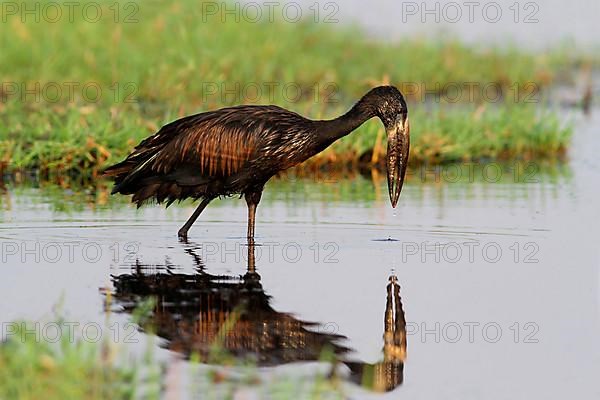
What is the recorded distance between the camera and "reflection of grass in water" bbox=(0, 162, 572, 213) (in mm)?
12328

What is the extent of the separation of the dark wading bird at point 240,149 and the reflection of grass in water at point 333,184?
124cm

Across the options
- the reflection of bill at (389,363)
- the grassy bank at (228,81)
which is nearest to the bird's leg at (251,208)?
the reflection of bill at (389,363)

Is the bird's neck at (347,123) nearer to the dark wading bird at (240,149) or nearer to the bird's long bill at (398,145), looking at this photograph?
the dark wading bird at (240,149)

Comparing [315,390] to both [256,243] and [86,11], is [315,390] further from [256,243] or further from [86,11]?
[86,11]

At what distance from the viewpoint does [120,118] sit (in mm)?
14766

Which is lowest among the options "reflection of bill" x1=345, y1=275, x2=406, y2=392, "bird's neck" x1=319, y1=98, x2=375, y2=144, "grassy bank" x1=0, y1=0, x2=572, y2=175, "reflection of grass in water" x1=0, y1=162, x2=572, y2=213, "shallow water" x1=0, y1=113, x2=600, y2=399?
"reflection of bill" x1=345, y1=275, x2=406, y2=392

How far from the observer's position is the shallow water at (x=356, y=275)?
7.34 meters

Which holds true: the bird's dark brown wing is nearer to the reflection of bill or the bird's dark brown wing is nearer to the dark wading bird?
the dark wading bird

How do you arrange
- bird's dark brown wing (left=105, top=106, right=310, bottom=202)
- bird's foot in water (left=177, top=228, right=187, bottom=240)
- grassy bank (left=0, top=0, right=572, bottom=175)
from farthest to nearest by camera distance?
grassy bank (left=0, top=0, right=572, bottom=175)
bird's foot in water (left=177, top=228, right=187, bottom=240)
bird's dark brown wing (left=105, top=106, right=310, bottom=202)

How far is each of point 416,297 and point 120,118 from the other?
Answer: 659 centimetres

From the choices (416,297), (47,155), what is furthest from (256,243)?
(47,155)

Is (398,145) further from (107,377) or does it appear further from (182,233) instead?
(107,377)

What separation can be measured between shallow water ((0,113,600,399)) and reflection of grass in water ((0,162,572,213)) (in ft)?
0.16

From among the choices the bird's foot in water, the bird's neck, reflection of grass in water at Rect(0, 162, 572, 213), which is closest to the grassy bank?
reflection of grass in water at Rect(0, 162, 572, 213)
